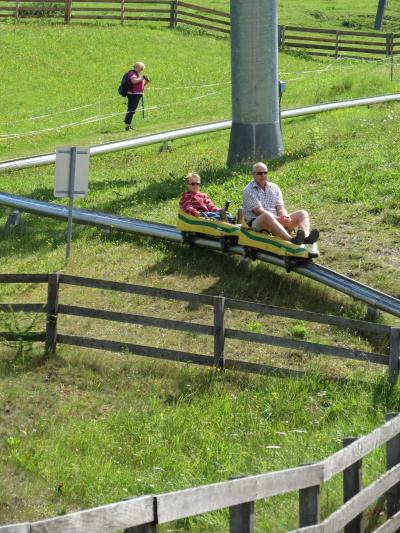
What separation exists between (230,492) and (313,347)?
5611mm

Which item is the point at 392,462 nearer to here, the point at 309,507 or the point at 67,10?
the point at 309,507

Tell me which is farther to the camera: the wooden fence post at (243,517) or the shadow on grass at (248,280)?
the shadow on grass at (248,280)

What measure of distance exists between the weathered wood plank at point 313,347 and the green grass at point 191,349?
277 millimetres

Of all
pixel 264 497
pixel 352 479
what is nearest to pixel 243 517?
pixel 264 497

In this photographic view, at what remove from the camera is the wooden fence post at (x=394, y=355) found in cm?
1045

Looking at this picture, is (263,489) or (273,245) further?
(273,245)

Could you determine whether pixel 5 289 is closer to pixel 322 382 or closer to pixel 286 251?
pixel 286 251

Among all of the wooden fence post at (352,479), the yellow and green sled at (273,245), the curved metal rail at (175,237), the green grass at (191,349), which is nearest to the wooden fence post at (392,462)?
the green grass at (191,349)

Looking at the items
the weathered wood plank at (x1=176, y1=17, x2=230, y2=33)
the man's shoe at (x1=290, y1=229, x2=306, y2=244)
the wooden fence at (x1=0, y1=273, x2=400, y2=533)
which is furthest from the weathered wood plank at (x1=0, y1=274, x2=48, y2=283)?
the weathered wood plank at (x1=176, y1=17, x2=230, y2=33)

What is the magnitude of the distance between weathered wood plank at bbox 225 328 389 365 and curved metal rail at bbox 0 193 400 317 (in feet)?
5.70

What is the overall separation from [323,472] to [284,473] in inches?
13.1

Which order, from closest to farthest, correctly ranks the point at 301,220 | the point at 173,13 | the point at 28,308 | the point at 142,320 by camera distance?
the point at 142,320 → the point at 28,308 → the point at 301,220 → the point at 173,13

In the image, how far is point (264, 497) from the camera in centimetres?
573

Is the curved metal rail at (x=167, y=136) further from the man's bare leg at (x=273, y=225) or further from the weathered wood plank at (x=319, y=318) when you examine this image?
the weathered wood plank at (x=319, y=318)
